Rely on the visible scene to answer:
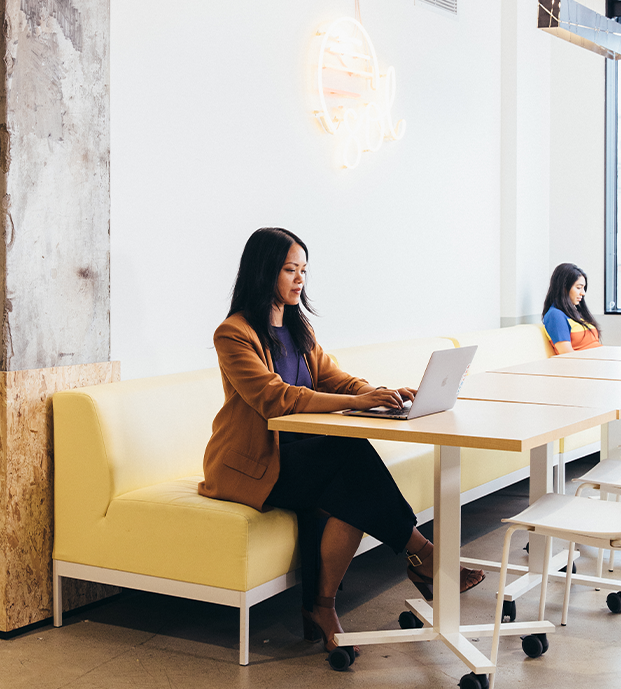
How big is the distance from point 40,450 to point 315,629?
1092mm

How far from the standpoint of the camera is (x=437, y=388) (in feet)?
8.41

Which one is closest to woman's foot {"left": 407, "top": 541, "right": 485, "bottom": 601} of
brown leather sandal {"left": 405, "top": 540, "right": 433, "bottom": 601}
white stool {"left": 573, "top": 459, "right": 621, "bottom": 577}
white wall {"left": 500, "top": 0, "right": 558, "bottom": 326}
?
brown leather sandal {"left": 405, "top": 540, "right": 433, "bottom": 601}

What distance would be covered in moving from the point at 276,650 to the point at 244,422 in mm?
725

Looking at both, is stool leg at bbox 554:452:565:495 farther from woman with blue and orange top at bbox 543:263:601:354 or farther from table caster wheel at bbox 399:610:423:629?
table caster wheel at bbox 399:610:423:629

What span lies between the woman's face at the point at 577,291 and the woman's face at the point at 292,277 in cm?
330

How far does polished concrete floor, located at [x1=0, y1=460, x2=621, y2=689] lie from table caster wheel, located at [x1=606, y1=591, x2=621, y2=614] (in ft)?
0.08

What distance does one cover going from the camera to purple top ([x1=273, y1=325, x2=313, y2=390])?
113 inches

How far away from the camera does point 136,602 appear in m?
3.25

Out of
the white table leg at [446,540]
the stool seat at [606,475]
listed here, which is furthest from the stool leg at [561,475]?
the white table leg at [446,540]

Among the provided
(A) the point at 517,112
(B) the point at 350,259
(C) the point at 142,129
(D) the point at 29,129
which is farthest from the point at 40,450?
(A) the point at 517,112

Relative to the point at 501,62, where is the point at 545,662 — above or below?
below

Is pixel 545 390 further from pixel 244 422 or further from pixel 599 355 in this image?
pixel 599 355

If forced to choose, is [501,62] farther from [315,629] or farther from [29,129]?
[315,629]

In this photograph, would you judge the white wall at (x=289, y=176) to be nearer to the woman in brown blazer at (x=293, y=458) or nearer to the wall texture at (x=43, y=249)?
the wall texture at (x=43, y=249)
